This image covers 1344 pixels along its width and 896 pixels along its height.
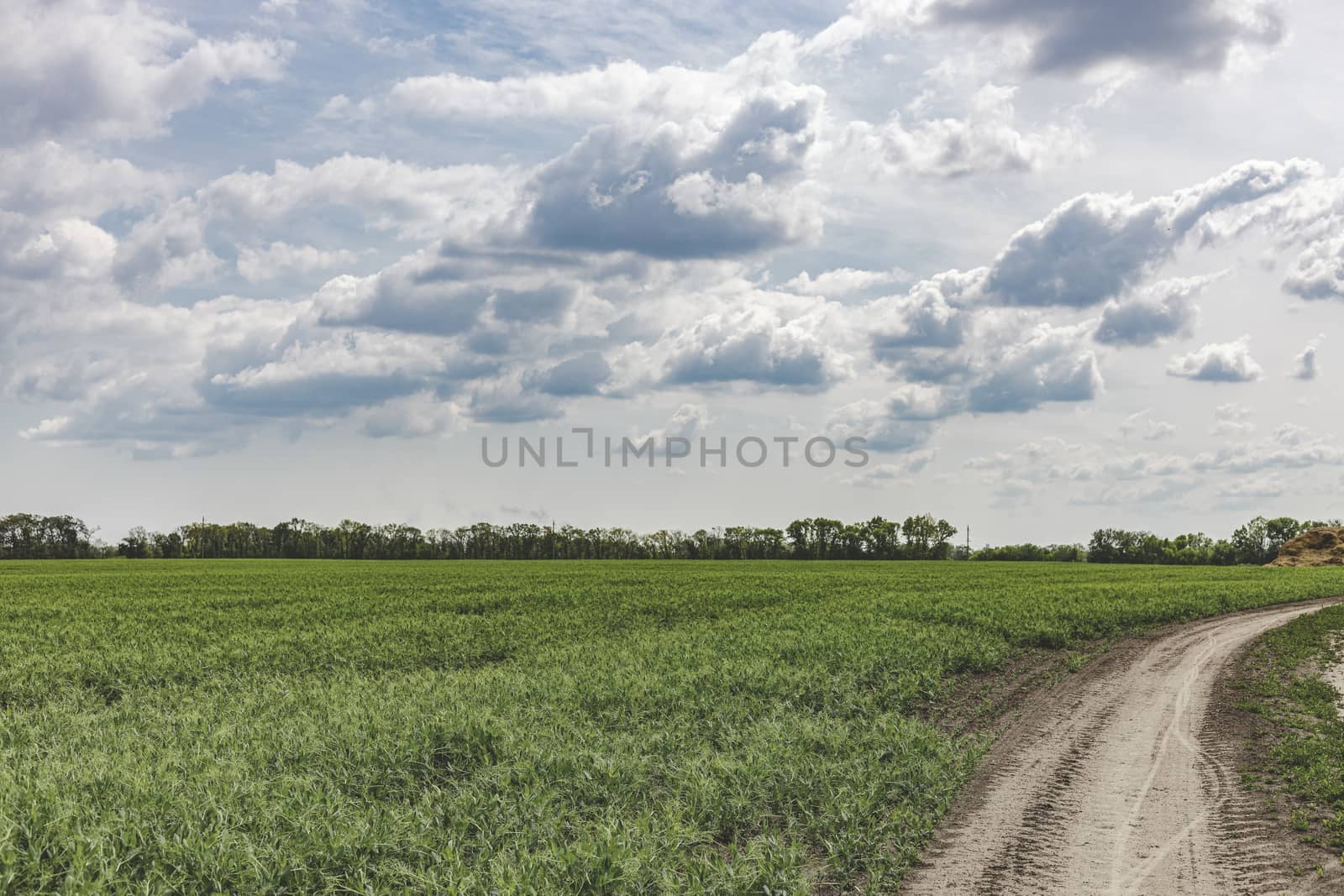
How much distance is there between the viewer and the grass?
9883mm

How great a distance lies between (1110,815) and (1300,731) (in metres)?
6.09

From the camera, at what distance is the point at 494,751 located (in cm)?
1073

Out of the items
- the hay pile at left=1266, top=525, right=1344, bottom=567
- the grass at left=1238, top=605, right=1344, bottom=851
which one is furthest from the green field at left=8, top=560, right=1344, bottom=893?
the hay pile at left=1266, top=525, right=1344, bottom=567

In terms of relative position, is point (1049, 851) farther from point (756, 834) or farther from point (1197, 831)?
point (756, 834)

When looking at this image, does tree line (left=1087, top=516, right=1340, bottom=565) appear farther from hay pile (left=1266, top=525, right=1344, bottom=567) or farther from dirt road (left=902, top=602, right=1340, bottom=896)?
dirt road (left=902, top=602, right=1340, bottom=896)

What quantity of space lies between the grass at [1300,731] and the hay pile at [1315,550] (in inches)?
2974

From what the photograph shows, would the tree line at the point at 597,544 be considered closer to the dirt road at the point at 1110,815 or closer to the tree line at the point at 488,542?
the tree line at the point at 488,542

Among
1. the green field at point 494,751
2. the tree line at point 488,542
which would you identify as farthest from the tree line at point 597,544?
the green field at point 494,751

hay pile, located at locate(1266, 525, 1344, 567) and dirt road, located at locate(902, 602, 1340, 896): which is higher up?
dirt road, located at locate(902, 602, 1340, 896)

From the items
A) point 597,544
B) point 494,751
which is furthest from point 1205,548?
point 494,751

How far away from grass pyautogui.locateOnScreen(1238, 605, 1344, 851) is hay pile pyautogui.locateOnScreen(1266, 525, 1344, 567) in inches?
2974

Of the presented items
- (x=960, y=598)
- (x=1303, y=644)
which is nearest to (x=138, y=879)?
(x=1303, y=644)

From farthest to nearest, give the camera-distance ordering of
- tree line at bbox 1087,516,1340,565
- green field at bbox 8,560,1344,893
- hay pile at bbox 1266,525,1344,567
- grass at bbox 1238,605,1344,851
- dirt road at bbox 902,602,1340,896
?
tree line at bbox 1087,516,1340,565
hay pile at bbox 1266,525,1344,567
grass at bbox 1238,605,1344,851
dirt road at bbox 902,602,1340,896
green field at bbox 8,560,1344,893

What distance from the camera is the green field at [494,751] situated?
24.1 ft
